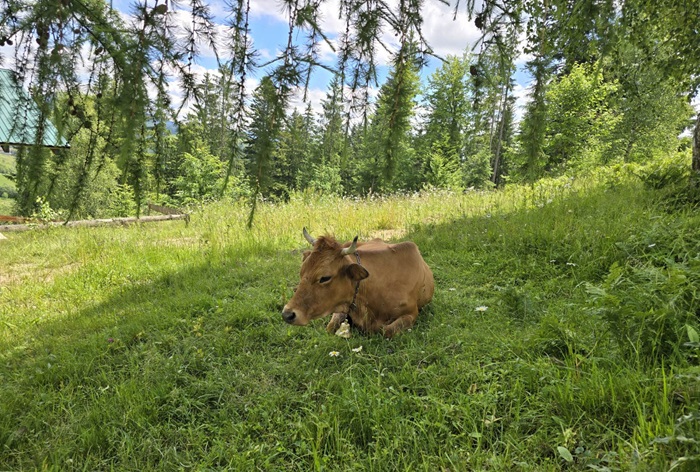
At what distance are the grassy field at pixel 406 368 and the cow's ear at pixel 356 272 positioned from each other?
1.84ft

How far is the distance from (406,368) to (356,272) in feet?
2.71

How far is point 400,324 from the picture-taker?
10.2ft

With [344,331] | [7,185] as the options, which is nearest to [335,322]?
[344,331]

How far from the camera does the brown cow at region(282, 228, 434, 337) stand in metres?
2.78

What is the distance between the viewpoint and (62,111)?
6.31ft

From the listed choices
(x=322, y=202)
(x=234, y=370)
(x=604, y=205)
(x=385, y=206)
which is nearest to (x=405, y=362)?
(x=234, y=370)

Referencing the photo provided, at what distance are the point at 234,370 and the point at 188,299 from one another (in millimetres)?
1706

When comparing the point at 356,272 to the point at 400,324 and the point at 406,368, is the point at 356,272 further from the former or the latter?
the point at 406,368

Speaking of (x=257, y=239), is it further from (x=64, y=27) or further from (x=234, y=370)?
(x=64, y=27)

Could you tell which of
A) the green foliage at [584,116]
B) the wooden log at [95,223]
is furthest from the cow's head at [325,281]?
the green foliage at [584,116]

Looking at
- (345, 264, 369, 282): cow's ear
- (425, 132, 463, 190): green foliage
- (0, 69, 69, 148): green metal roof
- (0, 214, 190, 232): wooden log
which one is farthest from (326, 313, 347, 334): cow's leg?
(0, 214, 190, 232): wooden log

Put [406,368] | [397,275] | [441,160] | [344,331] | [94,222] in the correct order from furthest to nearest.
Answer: [94,222] < [441,160] < [397,275] < [344,331] < [406,368]

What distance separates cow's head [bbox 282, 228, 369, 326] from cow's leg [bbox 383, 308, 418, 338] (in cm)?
42

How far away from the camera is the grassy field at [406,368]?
5.70 ft
